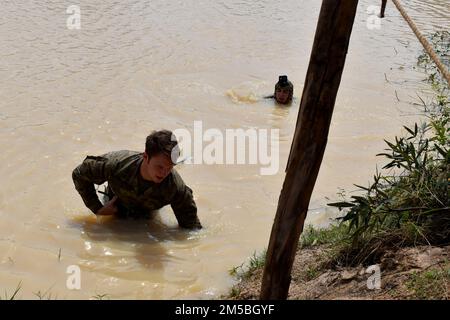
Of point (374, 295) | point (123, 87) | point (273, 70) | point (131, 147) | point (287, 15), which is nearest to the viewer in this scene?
point (374, 295)

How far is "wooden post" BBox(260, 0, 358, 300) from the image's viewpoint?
6.09ft

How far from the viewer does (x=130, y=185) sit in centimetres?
365

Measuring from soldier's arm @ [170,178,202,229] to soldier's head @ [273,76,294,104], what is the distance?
2796mm

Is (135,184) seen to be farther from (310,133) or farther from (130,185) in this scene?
(310,133)

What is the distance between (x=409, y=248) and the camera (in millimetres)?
2838

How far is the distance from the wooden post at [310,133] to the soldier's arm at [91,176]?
1741 millimetres

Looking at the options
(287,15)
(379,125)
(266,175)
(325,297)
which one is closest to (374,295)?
(325,297)

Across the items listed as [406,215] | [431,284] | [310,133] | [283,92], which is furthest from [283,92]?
[310,133]

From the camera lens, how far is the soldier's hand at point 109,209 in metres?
3.79

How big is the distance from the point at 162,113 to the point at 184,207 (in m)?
2.40

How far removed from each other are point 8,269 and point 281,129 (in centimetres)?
332

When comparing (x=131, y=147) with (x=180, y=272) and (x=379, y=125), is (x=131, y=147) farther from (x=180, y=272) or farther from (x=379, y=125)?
(x=379, y=125)

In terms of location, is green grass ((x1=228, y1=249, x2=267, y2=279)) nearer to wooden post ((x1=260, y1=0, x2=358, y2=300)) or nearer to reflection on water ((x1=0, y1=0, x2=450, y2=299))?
reflection on water ((x1=0, y1=0, x2=450, y2=299))

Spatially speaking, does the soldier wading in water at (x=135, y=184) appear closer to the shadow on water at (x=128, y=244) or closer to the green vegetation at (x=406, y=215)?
the shadow on water at (x=128, y=244)
